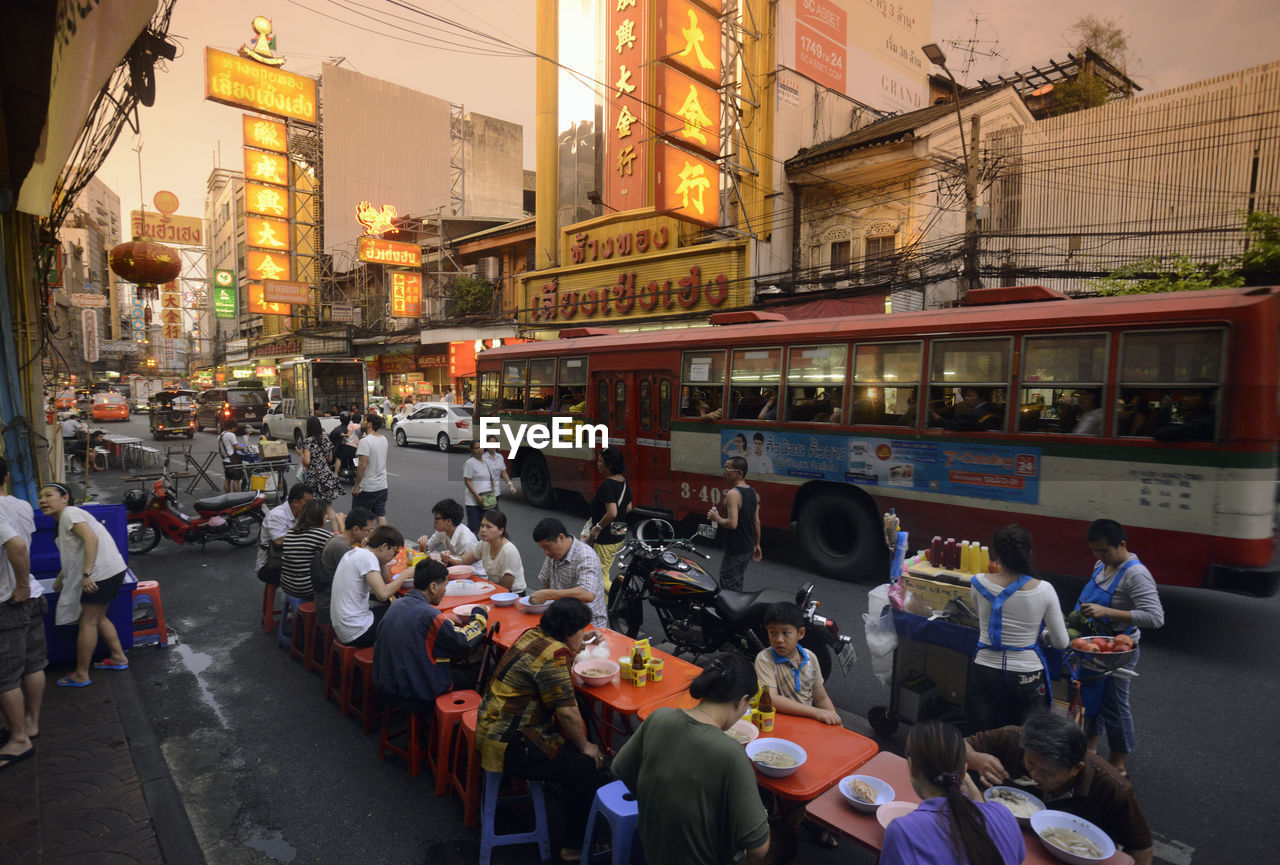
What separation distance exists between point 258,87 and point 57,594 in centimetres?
3518

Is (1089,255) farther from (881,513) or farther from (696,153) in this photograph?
(881,513)

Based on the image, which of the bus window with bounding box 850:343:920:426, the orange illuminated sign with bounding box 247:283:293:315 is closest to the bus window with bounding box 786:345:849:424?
the bus window with bounding box 850:343:920:426

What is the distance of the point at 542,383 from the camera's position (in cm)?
1327

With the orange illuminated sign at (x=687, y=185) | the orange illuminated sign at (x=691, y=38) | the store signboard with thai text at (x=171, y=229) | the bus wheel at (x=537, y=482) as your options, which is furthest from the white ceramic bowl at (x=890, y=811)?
the store signboard with thai text at (x=171, y=229)

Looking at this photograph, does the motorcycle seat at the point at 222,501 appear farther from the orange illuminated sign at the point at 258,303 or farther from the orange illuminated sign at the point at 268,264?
the orange illuminated sign at the point at 268,264

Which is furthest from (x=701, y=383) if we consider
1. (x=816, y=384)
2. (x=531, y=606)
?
(x=531, y=606)

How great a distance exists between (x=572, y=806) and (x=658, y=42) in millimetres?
17489

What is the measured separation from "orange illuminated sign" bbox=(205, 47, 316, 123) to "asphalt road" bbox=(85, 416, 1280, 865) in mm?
32478

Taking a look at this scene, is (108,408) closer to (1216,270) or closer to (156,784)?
(156,784)

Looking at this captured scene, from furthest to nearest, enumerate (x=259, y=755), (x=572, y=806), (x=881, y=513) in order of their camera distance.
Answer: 1. (x=881, y=513)
2. (x=259, y=755)
3. (x=572, y=806)

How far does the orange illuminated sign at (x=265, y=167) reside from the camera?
33.1 meters

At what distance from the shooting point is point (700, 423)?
10266mm

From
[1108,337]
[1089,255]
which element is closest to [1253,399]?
[1108,337]

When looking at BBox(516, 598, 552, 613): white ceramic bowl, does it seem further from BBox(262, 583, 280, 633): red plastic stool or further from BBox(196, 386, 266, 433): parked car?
BBox(196, 386, 266, 433): parked car
